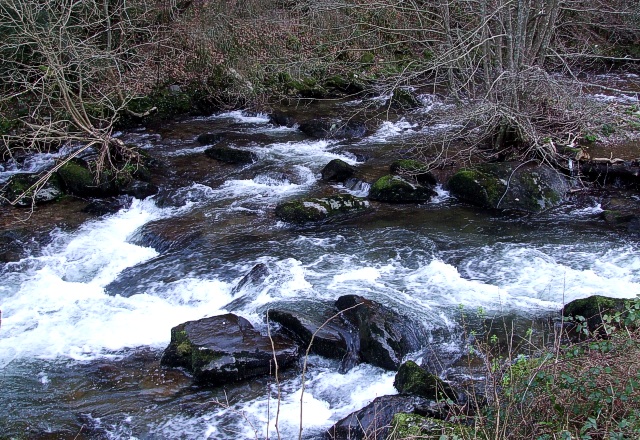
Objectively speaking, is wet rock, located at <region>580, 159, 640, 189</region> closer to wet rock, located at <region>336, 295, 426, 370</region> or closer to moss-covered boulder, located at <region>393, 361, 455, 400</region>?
wet rock, located at <region>336, 295, 426, 370</region>

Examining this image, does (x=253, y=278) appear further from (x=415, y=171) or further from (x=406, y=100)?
(x=406, y=100)

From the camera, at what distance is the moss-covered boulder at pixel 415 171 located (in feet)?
37.1

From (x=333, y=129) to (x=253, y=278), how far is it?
6.74 metres

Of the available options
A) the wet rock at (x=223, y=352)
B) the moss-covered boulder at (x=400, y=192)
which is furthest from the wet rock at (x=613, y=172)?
the wet rock at (x=223, y=352)

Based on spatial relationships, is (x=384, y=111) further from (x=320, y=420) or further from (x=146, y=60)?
(x=320, y=420)

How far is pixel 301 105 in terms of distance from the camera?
16734mm

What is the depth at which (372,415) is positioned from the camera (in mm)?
5586

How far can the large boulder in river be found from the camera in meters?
10.4

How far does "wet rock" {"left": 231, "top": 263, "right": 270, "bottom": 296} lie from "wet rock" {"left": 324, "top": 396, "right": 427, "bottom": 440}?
303 centimetres

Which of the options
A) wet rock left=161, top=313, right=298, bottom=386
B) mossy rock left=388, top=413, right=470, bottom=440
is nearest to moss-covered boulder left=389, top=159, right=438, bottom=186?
wet rock left=161, top=313, right=298, bottom=386

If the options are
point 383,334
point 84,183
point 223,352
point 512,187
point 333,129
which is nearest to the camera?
point 223,352

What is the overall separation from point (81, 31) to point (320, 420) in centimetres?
1206

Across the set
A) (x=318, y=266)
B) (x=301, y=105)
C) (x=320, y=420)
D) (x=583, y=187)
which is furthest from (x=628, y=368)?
(x=301, y=105)

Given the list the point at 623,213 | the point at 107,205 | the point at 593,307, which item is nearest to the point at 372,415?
the point at 593,307
